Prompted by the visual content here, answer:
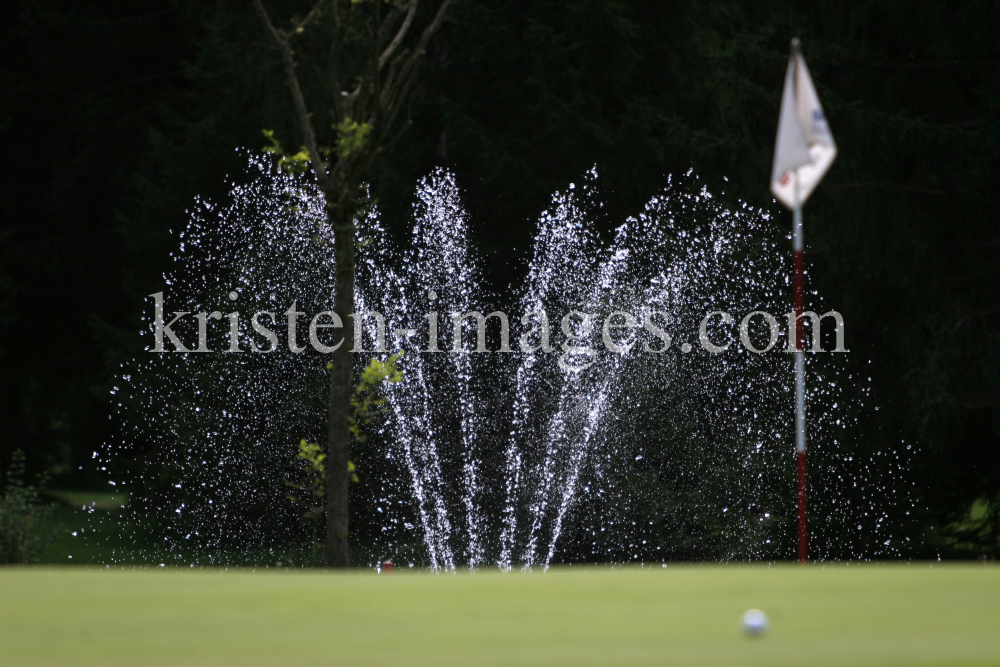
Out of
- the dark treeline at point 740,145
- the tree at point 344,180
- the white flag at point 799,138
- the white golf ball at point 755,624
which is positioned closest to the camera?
the white golf ball at point 755,624

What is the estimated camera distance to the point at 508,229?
1795 centimetres

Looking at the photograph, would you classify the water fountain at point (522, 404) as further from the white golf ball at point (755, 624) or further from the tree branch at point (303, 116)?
the white golf ball at point (755, 624)

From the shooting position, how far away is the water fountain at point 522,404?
51.0ft

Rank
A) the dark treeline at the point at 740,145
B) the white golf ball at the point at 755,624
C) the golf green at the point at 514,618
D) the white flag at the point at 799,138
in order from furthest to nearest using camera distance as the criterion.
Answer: the dark treeline at the point at 740,145 < the white flag at the point at 799,138 < the white golf ball at the point at 755,624 < the golf green at the point at 514,618

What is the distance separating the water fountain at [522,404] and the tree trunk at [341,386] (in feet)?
17.9

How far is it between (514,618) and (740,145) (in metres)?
14.1

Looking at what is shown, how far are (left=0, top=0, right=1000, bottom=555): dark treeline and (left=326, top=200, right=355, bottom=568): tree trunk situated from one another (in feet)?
25.3

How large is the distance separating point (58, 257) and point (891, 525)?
45.3ft

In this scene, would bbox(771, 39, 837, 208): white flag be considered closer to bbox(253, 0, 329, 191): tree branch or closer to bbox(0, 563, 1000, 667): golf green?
bbox(0, 563, 1000, 667): golf green

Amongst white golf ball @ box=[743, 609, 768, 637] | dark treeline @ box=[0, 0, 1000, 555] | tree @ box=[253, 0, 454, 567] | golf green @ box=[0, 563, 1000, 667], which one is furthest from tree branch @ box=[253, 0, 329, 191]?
dark treeline @ box=[0, 0, 1000, 555]

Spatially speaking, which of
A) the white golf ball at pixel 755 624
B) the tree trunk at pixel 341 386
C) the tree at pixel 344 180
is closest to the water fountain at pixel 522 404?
the tree at pixel 344 180

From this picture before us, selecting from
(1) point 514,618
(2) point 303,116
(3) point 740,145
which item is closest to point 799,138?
(2) point 303,116

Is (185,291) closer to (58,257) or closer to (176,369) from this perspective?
(176,369)

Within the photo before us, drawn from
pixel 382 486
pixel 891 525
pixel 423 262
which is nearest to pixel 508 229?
pixel 423 262
